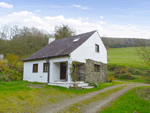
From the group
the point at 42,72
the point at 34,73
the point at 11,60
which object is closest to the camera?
the point at 42,72

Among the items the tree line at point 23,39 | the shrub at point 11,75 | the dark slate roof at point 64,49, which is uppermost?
the tree line at point 23,39

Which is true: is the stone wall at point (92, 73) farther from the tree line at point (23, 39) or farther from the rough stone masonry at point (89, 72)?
the tree line at point (23, 39)

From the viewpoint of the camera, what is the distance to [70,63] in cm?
1132

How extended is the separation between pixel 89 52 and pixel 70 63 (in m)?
3.15

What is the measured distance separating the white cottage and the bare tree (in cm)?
1509

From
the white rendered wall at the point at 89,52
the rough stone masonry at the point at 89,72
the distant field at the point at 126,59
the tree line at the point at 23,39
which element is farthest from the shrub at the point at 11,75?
the distant field at the point at 126,59

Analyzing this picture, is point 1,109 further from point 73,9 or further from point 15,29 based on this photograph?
point 15,29

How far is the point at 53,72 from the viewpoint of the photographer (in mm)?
12734

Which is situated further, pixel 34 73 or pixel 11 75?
pixel 11 75

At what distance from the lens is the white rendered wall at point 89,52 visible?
12.0m

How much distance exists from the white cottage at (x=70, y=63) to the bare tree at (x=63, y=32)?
1509cm

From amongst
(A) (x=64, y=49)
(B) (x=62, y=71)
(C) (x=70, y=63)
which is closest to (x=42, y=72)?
(B) (x=62, y=71)

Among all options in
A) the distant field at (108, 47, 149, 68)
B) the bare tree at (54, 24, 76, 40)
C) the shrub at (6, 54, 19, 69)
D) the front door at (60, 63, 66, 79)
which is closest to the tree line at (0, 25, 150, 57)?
the bare tree at (54, 24, 76, 40)

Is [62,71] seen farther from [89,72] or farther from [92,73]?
[92,73]
